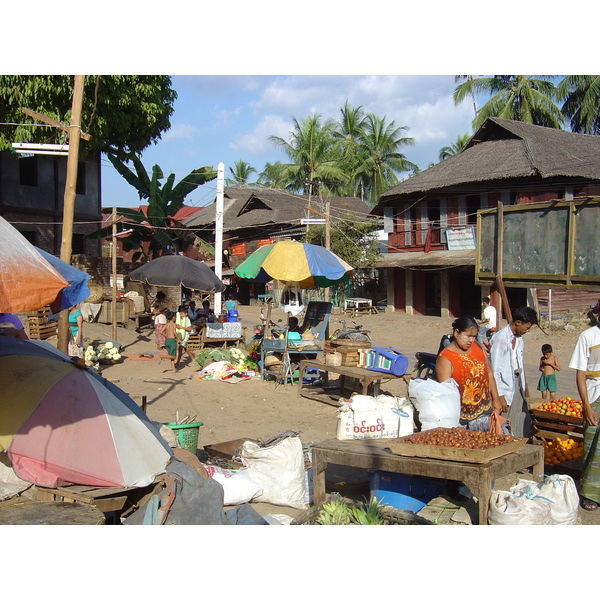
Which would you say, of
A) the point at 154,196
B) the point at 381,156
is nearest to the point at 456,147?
the point at 381,156

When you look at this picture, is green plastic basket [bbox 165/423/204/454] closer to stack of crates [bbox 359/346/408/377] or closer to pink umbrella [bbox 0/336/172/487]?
pink umbrella [bbox 0/336/172/487]

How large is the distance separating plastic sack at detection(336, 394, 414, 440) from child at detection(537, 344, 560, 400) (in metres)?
4.15

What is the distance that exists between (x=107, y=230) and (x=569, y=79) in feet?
79.6

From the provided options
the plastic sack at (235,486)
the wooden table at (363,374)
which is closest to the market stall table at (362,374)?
the wooden table at (363,374)

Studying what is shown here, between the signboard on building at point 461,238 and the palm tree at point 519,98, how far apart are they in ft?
31.8

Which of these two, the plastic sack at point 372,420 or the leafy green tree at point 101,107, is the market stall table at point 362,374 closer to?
the plastic sack at point 372,420

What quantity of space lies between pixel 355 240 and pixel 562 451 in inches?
957

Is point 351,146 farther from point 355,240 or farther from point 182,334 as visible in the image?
point 182,334

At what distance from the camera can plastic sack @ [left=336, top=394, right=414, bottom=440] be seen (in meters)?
5.48

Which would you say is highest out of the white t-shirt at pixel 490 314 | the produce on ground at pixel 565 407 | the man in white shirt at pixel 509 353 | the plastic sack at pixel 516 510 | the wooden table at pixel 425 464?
the white t-shirt at pixel 490 314

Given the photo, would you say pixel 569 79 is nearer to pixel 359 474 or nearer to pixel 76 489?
pixel 359 474

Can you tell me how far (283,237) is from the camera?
35.2 meters

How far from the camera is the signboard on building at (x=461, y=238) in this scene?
24.2 metres

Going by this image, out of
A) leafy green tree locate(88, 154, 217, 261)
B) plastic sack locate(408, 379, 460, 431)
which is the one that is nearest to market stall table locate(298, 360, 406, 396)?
plastic sack locate(408, 379, 460, 431)
